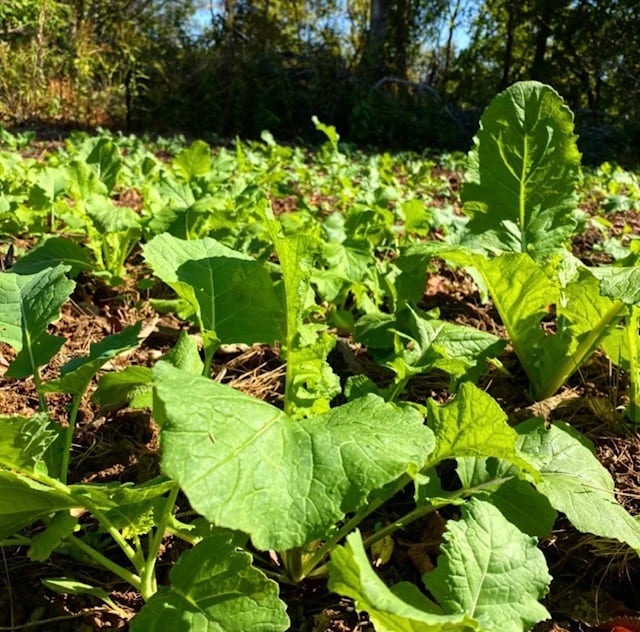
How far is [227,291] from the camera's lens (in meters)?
1.46

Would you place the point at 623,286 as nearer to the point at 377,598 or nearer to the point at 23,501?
the point at 377,598

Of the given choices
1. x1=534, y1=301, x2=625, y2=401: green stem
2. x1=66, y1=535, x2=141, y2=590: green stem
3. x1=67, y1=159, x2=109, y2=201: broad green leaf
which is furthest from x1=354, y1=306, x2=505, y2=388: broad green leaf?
x1=67, y1=159, x2=109, y2=201: broad green leaf

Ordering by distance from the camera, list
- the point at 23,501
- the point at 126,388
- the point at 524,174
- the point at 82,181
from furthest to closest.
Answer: the point at 82,181, the point at 524,174, the point at 126,388, the point at 23,501

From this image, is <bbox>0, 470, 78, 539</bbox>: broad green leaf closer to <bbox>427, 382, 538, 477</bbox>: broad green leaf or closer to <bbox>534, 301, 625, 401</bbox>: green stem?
<bbox>427, 382, 538, 477</bbox>: broad green leaf

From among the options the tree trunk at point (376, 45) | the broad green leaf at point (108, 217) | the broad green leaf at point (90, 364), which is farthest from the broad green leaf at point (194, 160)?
the tree trunk at point (376, 45)

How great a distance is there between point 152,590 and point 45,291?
73 centimetres

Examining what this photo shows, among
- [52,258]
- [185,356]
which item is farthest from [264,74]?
[185,356]

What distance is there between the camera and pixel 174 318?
238cm

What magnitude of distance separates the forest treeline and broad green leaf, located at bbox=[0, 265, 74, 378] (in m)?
10.4

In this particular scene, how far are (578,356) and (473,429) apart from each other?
817mm

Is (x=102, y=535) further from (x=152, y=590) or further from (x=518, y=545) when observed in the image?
(x=518, y=545)

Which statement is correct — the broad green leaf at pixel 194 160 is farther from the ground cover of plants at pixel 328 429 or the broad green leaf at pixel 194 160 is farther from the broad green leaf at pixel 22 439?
the broad green leaf at pixel 22 439

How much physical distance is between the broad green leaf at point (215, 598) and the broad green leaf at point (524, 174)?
143 cm

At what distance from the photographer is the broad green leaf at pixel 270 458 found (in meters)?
0.88
